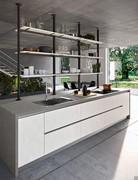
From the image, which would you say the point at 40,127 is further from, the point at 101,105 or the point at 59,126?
the point at 101,105

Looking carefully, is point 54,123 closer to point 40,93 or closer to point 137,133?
point 40,93

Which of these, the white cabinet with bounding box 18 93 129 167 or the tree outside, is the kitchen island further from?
the tree outside

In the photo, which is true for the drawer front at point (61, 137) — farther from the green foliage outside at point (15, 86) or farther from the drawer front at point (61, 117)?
the green foliage outside at point (15, 86)

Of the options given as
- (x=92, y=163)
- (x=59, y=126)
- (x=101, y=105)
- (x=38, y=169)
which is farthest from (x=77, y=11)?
(x=38, y=169)

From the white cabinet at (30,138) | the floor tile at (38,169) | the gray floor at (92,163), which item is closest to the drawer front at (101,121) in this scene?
the gray floor at (92,163)

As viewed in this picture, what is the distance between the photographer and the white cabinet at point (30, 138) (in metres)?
2.23

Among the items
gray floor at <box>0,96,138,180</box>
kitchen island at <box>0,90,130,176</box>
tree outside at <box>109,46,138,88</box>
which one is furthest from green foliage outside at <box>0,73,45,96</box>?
tree outside at <box>109,46,138,88</box>

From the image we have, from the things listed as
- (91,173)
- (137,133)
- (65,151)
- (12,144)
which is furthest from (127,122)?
(12,144)

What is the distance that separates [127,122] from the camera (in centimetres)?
453

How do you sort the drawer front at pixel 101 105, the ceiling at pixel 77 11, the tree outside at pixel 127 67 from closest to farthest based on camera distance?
the ceiling at pixel 77 11 < the drawer front at pixel 101 105 < the tree outside at pixel 127 67

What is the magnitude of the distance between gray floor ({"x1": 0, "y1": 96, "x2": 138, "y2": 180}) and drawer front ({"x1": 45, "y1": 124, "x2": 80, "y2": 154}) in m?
0.20

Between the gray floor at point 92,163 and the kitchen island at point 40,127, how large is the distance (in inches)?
5.2

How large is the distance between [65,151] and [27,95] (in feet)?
4.24

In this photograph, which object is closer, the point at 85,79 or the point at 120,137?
the point at 120,137
